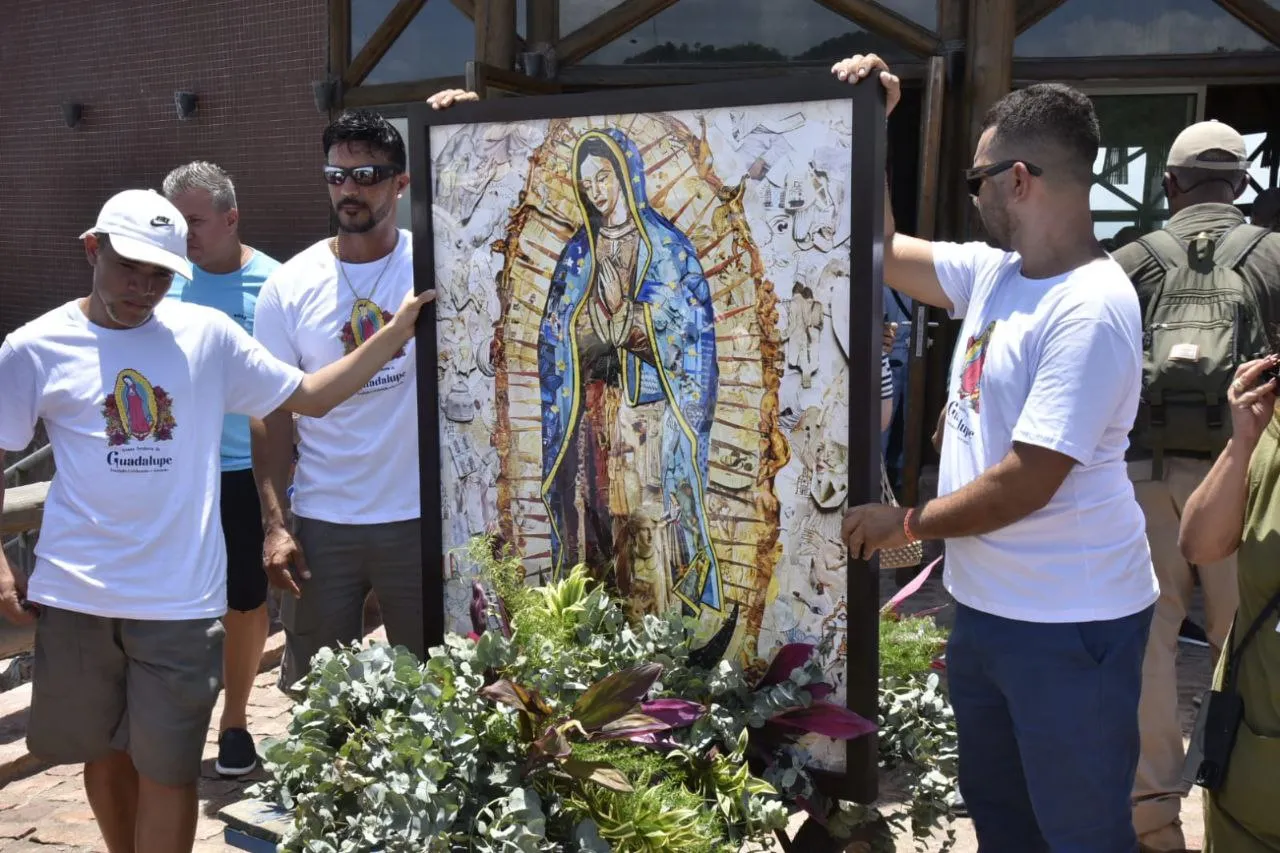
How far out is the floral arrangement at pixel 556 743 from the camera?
2217mm

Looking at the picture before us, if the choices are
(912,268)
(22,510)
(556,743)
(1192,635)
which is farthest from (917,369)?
(556,743)

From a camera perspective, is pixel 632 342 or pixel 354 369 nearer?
pixel 632 342

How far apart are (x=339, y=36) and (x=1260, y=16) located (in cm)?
577

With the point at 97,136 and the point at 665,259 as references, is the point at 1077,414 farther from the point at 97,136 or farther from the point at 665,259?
the point at 97,136

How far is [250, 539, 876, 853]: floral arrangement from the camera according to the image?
7.27 ft

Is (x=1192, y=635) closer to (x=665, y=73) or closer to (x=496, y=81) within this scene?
(x=496, y=81)

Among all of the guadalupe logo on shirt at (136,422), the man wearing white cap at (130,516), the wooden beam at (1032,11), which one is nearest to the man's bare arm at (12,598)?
the man wearing white cap at (130,516)

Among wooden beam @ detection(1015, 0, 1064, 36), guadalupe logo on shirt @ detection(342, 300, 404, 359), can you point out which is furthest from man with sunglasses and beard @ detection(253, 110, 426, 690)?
wooden beam @ detection(1015, 0, 1064, 36)

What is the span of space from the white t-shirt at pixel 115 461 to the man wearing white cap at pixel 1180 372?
251 cm

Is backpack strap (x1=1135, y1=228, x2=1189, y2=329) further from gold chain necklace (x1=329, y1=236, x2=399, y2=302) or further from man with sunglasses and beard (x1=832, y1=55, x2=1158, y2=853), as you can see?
gold chain necklace (x1=329, y1=236, x2=399, y2=302)

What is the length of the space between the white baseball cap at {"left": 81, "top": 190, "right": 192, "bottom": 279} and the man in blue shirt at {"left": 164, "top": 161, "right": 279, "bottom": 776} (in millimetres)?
1244

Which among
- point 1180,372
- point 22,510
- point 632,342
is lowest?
point 22,510

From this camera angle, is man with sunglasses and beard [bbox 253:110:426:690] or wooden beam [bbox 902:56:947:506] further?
wooden beam [bbox 902:56:947:506]

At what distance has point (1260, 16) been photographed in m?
6.84
